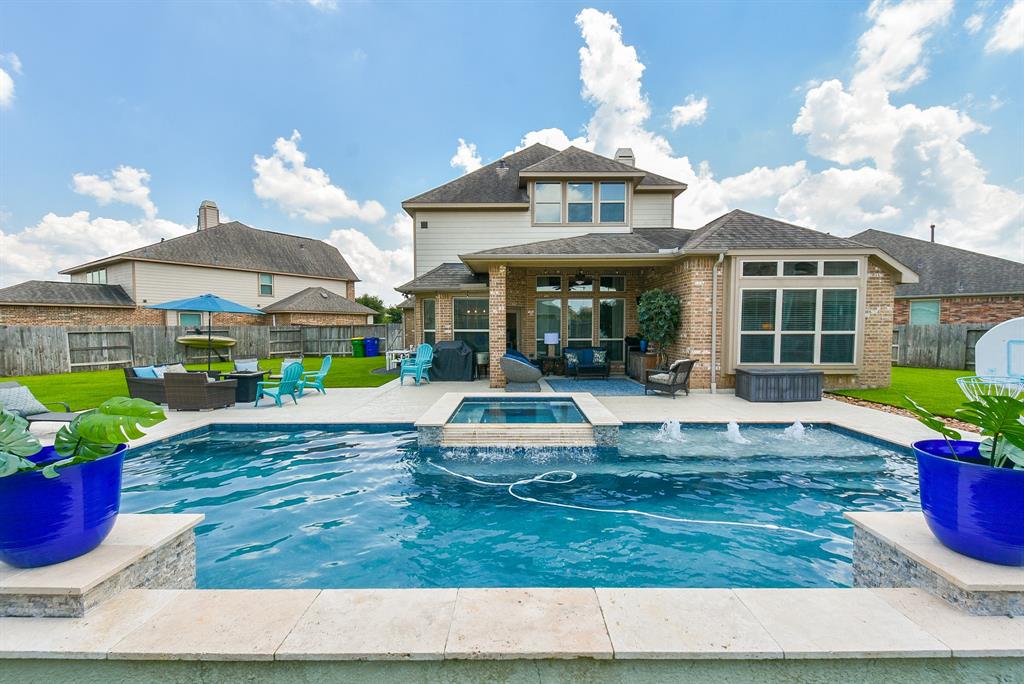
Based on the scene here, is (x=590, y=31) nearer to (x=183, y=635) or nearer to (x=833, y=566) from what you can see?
(x=833, y=566)

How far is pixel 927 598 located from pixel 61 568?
4545 millimetres

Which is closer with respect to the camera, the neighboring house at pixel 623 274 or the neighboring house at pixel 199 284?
the neighboring house at pixel 623 274

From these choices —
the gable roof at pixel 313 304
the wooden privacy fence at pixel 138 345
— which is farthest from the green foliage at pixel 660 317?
the gable roof at pixel 313 304

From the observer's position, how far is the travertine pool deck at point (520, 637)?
1815mm

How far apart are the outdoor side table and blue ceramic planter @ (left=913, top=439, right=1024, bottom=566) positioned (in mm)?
10579

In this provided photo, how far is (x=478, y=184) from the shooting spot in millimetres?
15344

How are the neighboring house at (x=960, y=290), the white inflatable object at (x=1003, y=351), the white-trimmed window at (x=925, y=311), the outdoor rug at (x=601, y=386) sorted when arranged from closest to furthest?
1. the white inflatable object at (x=1003, y=351)
2. the outdoor rug at (x=601, y=386)
3. the neighboring house at (x=960, y=290)
4. the white-trimmed window at (x=925, y=311)

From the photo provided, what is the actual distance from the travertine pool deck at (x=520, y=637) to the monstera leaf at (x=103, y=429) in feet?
2.55

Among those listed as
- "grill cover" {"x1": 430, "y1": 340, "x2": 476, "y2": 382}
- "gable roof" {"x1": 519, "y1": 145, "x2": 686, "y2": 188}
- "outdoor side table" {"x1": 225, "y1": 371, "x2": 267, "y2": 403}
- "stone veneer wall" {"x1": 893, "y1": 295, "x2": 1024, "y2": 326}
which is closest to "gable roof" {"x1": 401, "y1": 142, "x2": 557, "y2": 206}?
"gable roof" {"x1": 519, "y1": 145, "x2": 686, "y2": 188}

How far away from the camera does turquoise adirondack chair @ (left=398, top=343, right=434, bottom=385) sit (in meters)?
11.6

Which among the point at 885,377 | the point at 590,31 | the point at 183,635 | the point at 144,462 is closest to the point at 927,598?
the point at 183,635

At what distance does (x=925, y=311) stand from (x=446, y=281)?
20.6 m

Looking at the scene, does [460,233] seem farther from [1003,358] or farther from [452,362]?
[1003,358]

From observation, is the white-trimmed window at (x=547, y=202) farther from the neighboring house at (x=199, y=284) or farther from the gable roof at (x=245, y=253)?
the gable roof at (x=245, y=253)
